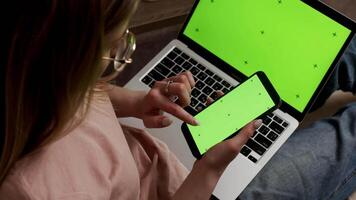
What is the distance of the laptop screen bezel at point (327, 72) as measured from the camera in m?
0.84

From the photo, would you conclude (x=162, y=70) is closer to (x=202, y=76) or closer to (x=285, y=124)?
(x=202, y=76)

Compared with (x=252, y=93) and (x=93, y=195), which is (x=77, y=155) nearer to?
(x=93, y=195)

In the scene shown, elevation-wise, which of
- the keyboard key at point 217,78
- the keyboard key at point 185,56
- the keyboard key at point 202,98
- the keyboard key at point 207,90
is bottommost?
the keyboard key at point 202,98

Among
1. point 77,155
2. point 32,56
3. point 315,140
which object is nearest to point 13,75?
point 32,56

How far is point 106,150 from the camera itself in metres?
0.73

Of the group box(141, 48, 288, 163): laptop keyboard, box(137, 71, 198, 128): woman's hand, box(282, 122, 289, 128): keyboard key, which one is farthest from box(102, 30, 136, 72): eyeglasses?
box(282, 122, 289, 128): keyboard key

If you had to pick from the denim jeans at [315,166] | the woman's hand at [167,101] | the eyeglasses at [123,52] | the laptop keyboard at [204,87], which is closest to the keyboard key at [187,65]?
the laptop keyboard at [204,87]

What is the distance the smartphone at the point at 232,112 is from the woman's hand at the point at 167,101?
1.2 inches

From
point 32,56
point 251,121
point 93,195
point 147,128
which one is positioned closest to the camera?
point 32,56

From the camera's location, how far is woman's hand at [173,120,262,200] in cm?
77

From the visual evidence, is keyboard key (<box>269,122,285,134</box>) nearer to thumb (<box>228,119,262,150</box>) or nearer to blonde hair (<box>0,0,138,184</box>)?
thumb (<box>228,119,262,150</box>)

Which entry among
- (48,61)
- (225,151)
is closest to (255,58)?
(225,151)

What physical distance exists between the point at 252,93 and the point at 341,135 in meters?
0.28

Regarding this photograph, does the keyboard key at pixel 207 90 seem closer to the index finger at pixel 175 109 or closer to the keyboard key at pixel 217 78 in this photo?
the keyboard key at pixel 217 78
